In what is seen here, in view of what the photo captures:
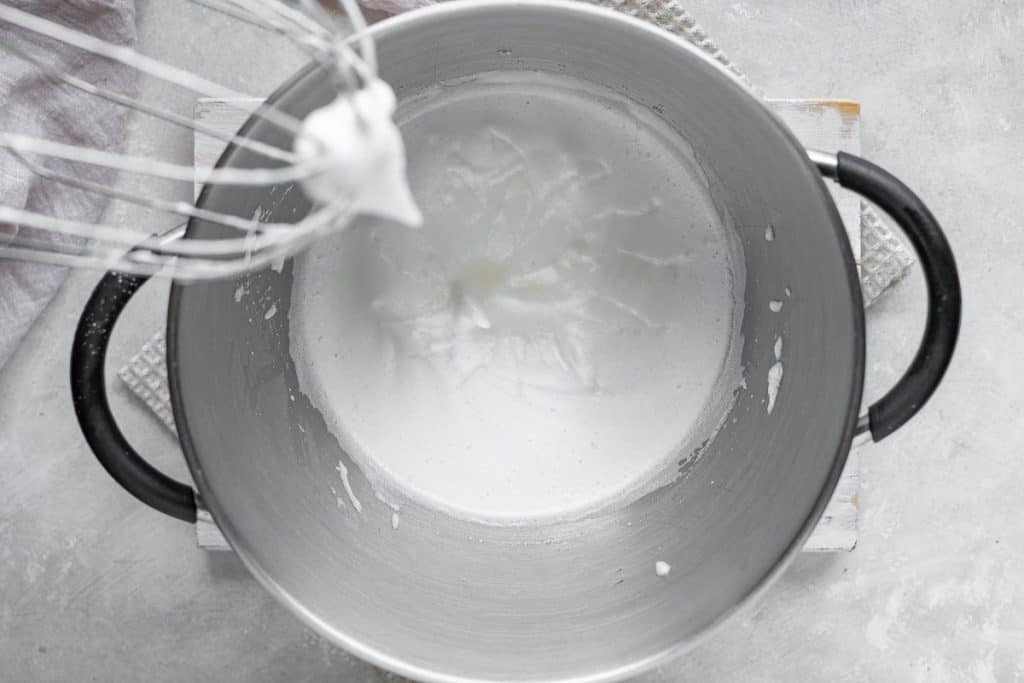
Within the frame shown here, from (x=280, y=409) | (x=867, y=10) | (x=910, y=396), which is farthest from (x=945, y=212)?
(x=280, y=409)

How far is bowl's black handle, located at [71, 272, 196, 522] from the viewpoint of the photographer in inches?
21.9

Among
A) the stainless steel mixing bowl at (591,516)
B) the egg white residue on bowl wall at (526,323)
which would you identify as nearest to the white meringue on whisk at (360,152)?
the stainless steel mixing bowl at (591,516)

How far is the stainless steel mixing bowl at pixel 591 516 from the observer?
0.56m

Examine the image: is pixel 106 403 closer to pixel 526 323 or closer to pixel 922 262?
pixel 526 323

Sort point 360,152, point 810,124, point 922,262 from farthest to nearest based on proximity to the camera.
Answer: point 810,124 → point 922,262 → point 360,152

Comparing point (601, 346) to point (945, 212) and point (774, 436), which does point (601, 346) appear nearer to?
point (774, 436)

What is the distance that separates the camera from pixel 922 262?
562 millimetres

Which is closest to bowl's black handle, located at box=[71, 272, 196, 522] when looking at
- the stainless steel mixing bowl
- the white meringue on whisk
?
the stainless steel mixing bowl

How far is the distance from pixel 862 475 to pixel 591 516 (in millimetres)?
214

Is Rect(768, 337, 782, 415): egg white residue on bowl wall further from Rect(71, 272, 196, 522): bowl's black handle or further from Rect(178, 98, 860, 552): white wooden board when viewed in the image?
Rect(71, 272, 196, 522): bowl's black handle

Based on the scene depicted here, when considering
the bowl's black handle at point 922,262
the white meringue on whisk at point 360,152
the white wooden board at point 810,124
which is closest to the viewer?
the white meringue on whisk at point 360,152

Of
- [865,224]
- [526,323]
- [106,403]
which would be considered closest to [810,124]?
[865,224]

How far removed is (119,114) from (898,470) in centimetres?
62

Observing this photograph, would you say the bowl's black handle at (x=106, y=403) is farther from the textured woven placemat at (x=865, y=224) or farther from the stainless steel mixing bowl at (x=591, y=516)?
the textured woven placemat at (x=865, y=224)
